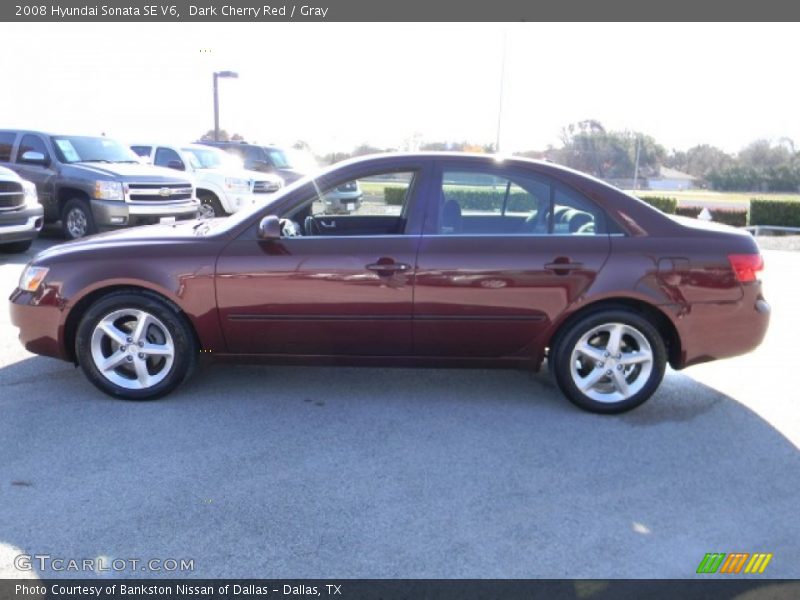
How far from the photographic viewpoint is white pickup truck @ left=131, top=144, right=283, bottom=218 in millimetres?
13602

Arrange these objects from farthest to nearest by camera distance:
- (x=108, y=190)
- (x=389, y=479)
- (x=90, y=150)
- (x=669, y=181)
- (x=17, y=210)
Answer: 1. (x=669, y=181)
2. (x=90, y=150)
3. (x=108, y=190)
4. (x=17, y=210)
5. (x=389, y=479)

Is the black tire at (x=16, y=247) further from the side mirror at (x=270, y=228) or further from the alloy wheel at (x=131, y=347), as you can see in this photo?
the side mirror at (x=270, y=228)

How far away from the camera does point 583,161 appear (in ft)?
107

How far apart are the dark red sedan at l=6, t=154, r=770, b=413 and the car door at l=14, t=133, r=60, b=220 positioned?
7785 mm

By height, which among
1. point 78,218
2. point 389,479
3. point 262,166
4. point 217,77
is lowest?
point 389,479

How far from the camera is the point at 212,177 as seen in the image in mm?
13672

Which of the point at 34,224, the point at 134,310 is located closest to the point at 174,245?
the point at 134,310

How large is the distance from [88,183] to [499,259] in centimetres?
891

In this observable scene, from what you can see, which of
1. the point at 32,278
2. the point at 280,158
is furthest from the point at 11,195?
the point at 280,158

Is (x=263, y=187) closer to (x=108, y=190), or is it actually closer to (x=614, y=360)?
(x=108, y=190)

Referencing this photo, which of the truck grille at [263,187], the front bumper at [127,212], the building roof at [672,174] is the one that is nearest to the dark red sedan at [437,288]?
the front bumper at [127,212]

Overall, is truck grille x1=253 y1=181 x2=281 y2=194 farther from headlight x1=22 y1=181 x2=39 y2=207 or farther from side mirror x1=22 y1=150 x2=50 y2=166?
headlight x1=22 y1=181 x2=39 y2=207

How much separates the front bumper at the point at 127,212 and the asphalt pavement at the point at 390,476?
6.21 meters

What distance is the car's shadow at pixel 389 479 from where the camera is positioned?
2705 mm
